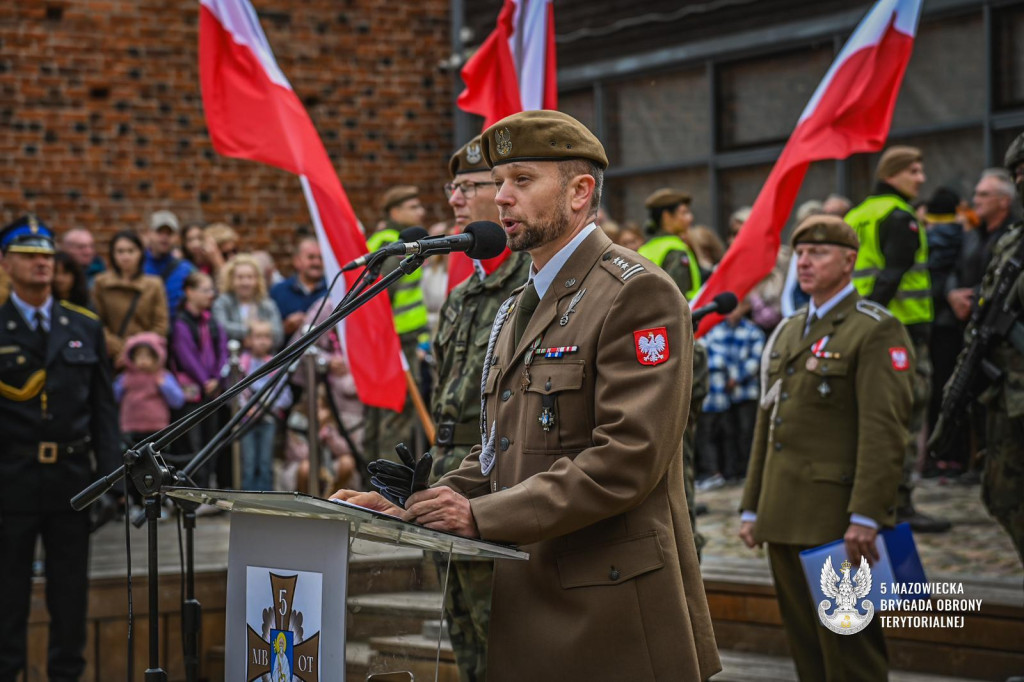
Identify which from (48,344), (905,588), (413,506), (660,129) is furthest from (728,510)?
(413,506)

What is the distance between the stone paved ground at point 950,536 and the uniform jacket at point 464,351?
8.23 ft

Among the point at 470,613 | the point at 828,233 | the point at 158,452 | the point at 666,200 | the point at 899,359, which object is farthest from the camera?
the point at 666,200

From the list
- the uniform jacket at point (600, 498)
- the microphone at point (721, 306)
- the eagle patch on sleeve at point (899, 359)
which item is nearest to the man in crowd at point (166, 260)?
the microphone at point (721, 306)

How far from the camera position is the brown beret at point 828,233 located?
5.31m

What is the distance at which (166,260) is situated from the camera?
36.7 ft

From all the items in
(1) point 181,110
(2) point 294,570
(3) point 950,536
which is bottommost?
(3) point 950,536

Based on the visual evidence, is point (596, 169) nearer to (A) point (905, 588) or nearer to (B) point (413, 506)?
(B) point (413, 506)

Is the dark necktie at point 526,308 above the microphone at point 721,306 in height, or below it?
below

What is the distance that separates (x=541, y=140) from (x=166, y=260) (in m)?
8.53

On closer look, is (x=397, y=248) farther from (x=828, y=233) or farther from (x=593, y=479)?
(x=828, y=233)

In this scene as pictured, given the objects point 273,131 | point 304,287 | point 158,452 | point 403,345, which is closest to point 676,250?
point 403,345

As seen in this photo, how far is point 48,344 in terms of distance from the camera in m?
6.58

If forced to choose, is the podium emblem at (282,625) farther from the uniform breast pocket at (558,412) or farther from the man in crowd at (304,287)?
the man in crowd at (304,287)

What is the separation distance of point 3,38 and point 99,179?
1.55 meters
